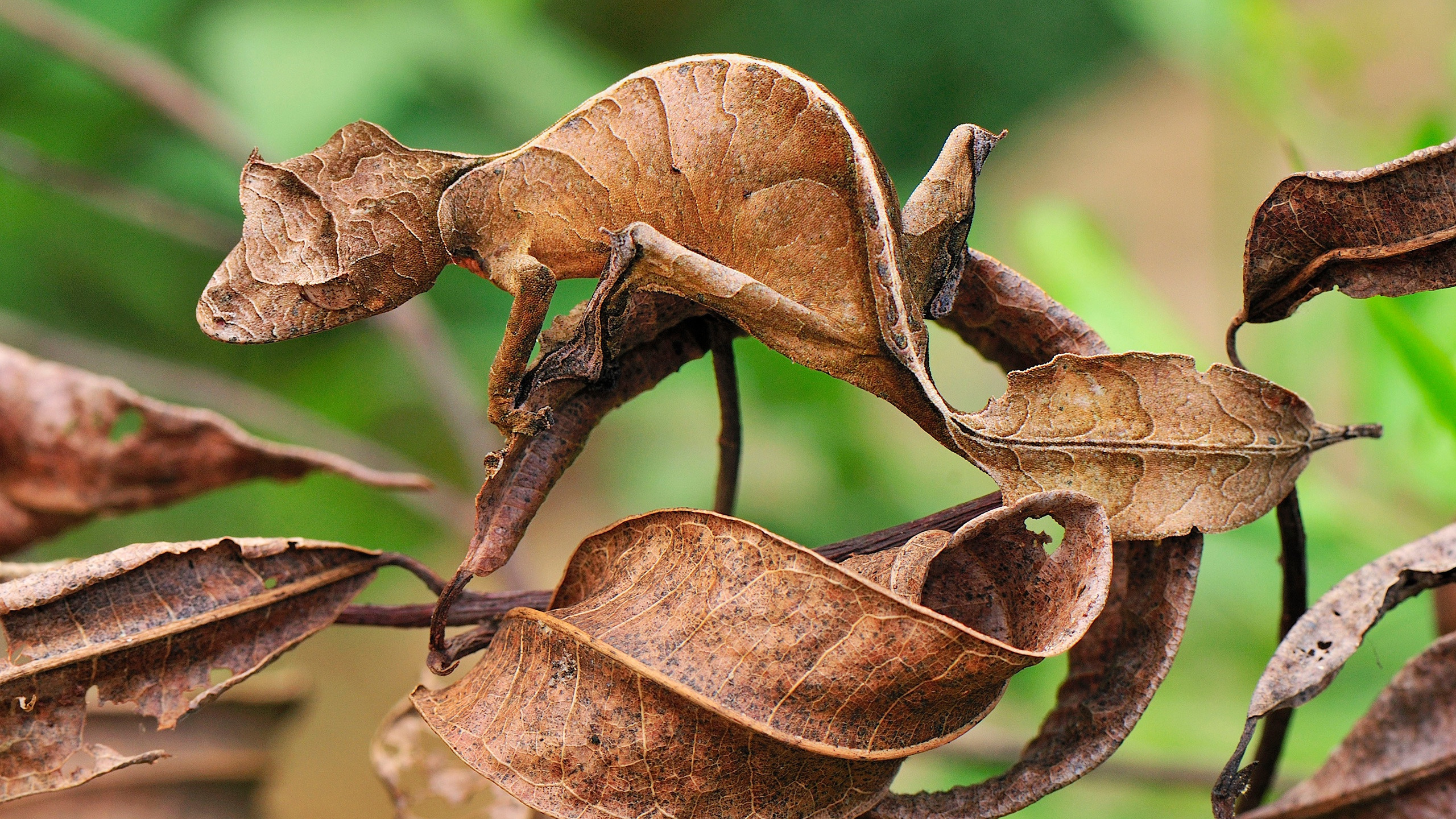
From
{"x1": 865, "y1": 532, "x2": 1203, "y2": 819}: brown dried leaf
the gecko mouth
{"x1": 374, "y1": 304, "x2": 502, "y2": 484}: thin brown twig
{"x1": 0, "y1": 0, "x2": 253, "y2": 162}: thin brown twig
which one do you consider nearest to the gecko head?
the gecko mouth

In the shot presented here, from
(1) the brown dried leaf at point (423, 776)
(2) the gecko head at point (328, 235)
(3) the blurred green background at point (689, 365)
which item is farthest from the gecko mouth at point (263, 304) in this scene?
(3) the blurred green background at point (689, 365)

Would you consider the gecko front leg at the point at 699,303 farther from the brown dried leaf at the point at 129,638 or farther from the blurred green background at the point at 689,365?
the blurred green background at the point at 689,365

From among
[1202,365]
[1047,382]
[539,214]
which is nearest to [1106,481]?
[1047,382]

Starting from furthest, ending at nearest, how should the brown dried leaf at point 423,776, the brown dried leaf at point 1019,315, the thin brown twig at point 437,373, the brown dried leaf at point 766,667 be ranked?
the thin brown twig at point 437,373 → the brown dried leaf at point 423,776 → the brown dried leaf at point 1019,315 → the brown dried leaf at point 766,667

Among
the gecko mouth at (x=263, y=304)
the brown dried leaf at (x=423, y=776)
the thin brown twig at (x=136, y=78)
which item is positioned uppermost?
the thin brown twig at (x=136, y=78)

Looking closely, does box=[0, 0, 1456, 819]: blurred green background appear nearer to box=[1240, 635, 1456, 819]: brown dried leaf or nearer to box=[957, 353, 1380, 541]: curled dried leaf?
box=[1240, 635, 1456, 819]: brown dried leaf

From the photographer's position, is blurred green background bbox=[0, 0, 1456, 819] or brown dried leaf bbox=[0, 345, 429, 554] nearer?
brown dried leaf bbox=[0, 345, 429, 554]

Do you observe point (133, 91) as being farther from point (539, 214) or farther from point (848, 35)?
point (848, 35)
